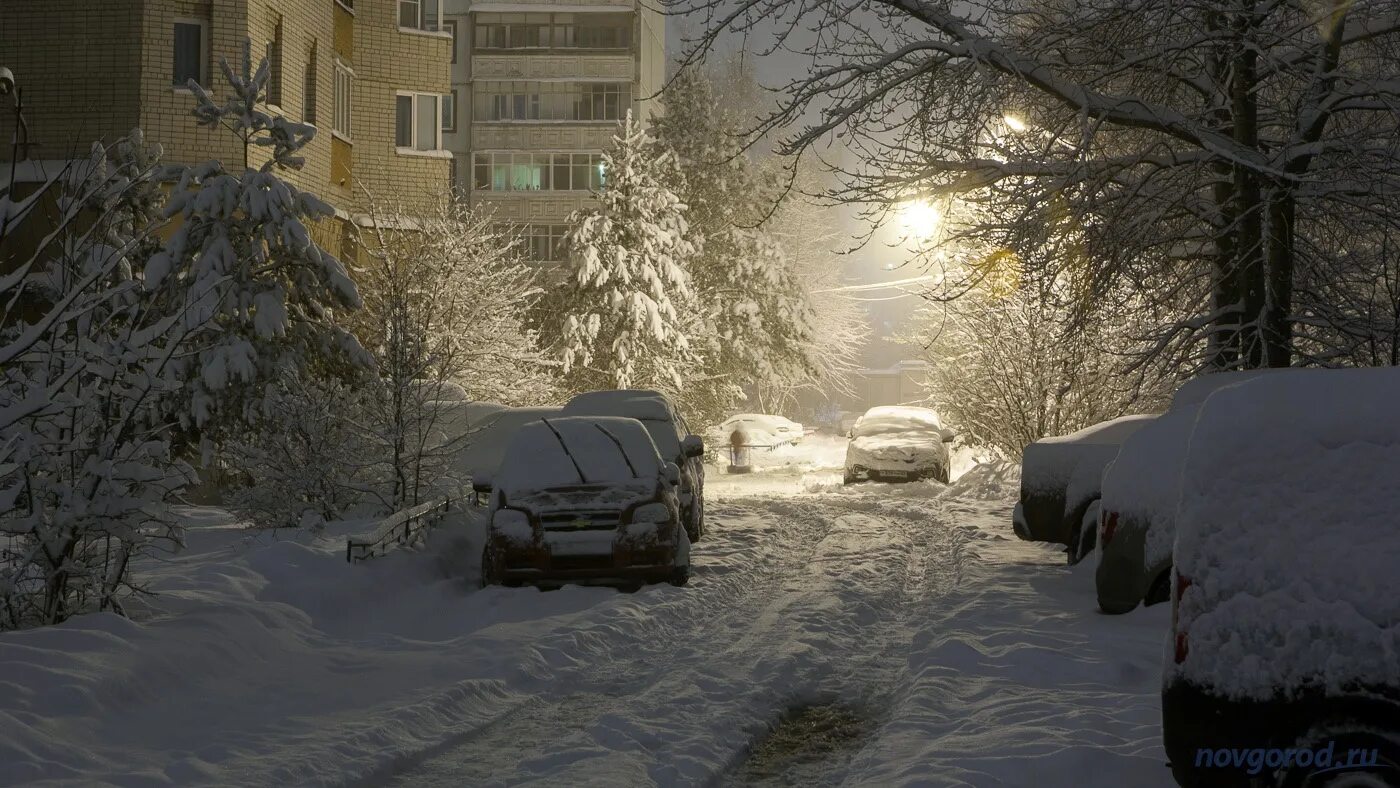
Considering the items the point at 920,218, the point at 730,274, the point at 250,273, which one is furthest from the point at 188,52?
the point at 730,274

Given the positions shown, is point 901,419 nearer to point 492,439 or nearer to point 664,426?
point 492,439

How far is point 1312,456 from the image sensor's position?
225 inches

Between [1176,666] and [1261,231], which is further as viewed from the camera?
[1261,231]

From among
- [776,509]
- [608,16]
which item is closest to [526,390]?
[776,509]

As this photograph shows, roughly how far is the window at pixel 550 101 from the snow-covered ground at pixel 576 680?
49.0 metres

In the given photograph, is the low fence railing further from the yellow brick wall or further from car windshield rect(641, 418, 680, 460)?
the yellow brick wall

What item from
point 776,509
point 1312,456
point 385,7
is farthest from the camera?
point 385,7

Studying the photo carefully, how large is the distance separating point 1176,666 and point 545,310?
4089 cm

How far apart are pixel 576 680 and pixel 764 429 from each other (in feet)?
139

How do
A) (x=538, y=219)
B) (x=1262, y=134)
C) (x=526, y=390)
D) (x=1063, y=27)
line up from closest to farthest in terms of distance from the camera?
(x=1063, y=27)
(x=1262, y=134)
(x=526, y=390)
(x=538, y=219)

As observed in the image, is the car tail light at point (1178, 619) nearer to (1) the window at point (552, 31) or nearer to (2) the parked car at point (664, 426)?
(2) the parked car at point (664, 426)

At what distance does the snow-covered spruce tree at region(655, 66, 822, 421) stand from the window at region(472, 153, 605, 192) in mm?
9423

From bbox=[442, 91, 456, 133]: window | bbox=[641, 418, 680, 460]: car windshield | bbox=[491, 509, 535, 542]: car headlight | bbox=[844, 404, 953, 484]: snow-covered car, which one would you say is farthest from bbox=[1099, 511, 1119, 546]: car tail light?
bbox=[442, 91, 456, 133]: window

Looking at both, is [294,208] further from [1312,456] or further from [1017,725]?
[1312,456]
